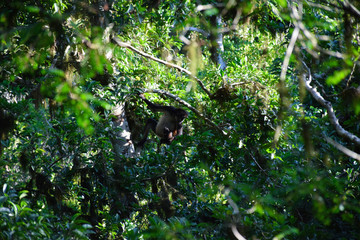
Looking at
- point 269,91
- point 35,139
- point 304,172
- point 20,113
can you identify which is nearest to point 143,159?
point 35,139

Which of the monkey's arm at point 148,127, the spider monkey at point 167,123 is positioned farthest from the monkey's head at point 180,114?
the monkey's arm at point 148,127

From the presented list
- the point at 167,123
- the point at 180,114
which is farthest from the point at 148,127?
the point at 180,114

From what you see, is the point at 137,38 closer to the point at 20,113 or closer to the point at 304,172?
the point at 20,113

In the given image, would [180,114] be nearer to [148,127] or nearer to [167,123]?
[167,123]

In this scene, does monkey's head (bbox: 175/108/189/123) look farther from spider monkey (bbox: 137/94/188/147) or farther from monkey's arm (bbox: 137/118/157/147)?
monkey's arm (bbox: 137/118/157/147)

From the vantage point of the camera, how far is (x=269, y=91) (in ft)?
16.7

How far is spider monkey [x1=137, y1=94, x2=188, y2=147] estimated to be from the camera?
5.95 metres

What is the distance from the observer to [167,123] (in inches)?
250

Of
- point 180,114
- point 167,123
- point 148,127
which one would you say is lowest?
point 148,127

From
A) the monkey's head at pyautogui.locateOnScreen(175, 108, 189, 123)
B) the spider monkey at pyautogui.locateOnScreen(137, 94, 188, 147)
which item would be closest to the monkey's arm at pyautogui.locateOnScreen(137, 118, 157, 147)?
the spider monkey at pyautogui.locateOnScreen(137, 94, 188, 147)

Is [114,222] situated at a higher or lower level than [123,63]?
lower

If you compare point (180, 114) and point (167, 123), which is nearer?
point (180, 114)

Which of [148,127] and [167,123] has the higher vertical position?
[167,123]

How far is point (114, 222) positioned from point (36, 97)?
197 cm
